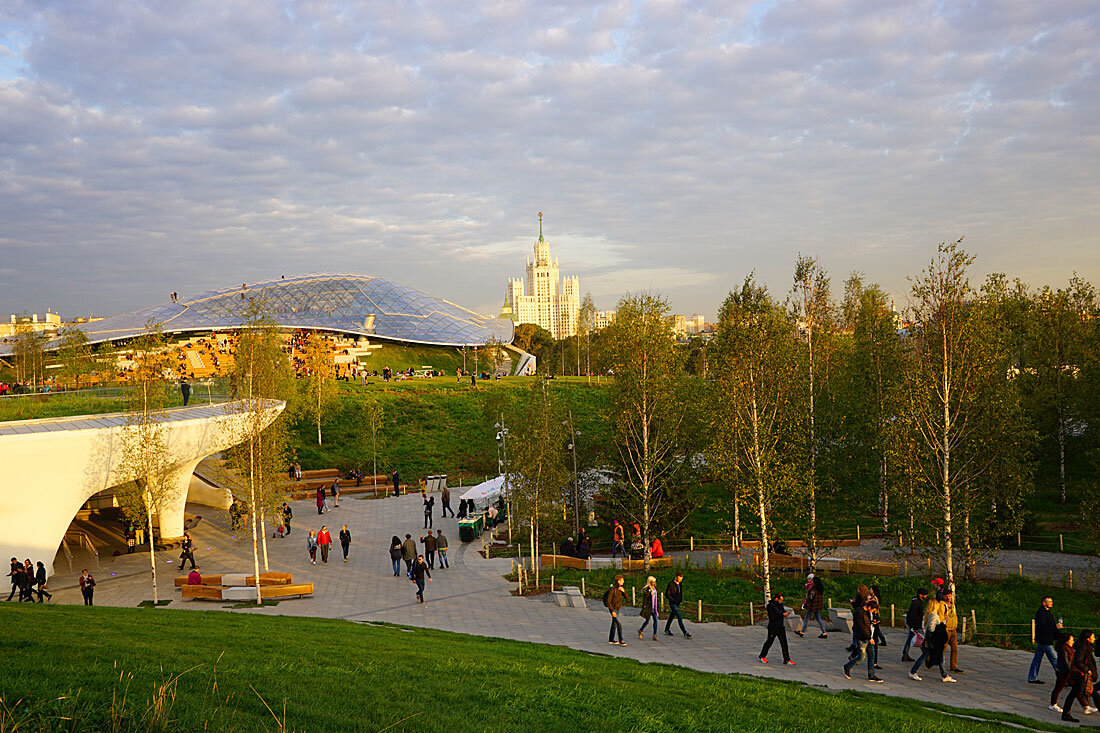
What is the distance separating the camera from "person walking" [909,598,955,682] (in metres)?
9.85

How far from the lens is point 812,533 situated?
52.9 feet

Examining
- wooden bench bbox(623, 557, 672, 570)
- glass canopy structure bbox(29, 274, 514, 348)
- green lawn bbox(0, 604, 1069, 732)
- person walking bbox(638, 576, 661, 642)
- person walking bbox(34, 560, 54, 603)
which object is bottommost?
wooden bench bbox(623, 557, 672, 570)

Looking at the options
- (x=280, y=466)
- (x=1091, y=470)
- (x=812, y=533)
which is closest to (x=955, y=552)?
(x=812, y=533)

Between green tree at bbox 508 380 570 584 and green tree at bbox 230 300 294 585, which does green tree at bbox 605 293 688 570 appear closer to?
green tree at bbox 508 380 570 584

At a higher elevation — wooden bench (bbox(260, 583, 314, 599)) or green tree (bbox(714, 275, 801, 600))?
green tree (bbox(714, 275, 801, 600))

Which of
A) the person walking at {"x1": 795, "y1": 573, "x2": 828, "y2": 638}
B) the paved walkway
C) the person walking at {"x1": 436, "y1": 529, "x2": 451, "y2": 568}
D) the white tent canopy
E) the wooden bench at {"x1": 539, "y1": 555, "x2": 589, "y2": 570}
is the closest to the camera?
the paved walkway

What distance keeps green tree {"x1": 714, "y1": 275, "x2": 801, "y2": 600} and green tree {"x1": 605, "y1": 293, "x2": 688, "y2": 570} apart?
2.78 meters

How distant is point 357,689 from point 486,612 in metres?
8.66

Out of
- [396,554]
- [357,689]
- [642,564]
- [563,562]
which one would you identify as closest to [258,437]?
[396,554]

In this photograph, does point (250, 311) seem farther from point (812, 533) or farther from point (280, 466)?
point (812, 533)

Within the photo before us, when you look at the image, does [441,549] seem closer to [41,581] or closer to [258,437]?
[258,437]

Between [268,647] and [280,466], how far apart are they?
11.4 meters

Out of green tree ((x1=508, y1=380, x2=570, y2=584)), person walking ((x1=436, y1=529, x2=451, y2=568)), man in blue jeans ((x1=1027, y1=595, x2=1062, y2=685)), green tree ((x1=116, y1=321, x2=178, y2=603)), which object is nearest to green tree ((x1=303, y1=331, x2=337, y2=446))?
green tree ((x1=116, y1=321, x2=178, y2=603))

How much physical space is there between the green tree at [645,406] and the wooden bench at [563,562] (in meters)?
2.02
